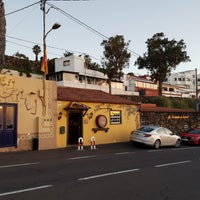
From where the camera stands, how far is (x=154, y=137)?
64.5 feet

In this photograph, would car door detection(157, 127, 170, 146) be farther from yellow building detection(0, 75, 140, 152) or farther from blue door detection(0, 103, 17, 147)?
blue door detection(0, 103, 17, 147)

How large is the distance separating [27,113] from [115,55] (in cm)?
3067

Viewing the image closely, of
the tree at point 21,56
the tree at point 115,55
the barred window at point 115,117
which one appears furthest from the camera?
the tree at point 21,56

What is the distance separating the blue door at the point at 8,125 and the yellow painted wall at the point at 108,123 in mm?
3171

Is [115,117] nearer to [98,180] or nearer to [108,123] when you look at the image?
[108,123]

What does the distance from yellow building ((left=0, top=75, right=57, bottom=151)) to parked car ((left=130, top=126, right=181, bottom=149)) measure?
5851 millimetres

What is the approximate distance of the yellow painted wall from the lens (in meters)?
19.4

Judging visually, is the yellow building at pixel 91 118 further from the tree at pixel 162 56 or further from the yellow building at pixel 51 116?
the tree at pixel 162 56

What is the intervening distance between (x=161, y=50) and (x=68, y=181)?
159ft

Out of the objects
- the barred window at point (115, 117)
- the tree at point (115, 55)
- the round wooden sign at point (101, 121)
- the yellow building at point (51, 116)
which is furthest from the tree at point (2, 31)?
the tree at point (115, 55)

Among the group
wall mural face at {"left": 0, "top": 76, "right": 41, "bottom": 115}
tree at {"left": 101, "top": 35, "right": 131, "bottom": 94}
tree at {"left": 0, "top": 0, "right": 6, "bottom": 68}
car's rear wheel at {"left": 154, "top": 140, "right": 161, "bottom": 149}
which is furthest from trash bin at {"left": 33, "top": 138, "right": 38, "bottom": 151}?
tree at {"left": 101, "top": 35, "right": 131, "bottom": 94}

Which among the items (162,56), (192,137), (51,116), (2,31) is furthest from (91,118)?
(162,56)

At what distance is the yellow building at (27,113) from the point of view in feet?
54.0

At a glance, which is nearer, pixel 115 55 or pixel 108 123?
pixel 108 123
